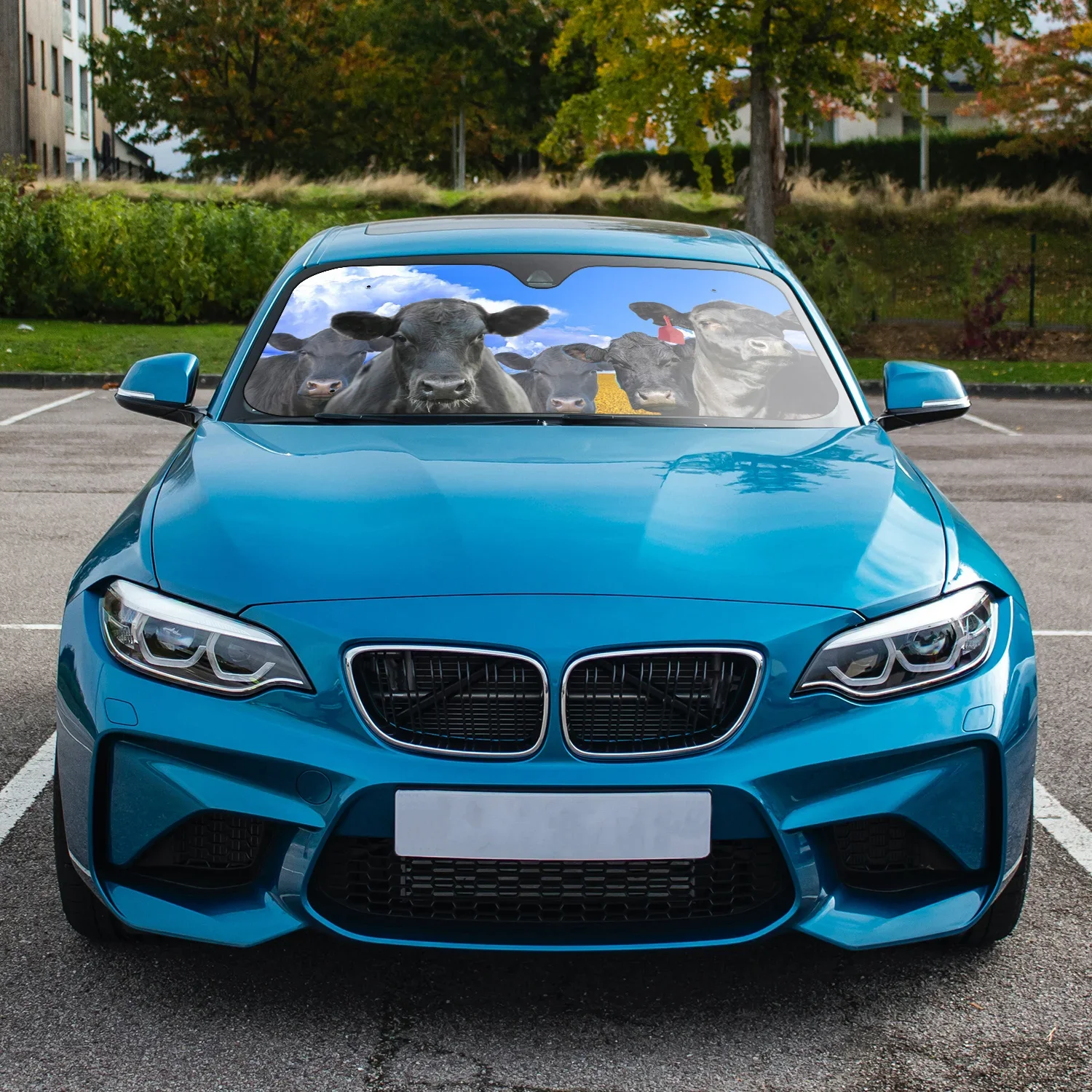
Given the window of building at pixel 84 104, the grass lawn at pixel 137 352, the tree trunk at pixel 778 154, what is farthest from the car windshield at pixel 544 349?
the window of building at pixel 84 104

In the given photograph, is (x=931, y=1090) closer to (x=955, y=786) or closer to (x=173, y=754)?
(x=955, y=786)

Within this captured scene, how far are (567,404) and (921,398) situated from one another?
39.0 inches

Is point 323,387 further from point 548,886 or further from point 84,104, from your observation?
point 84,104

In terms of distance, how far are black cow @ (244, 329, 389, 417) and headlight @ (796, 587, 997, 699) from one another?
1.71 metres

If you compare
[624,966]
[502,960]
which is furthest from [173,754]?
[624,966]

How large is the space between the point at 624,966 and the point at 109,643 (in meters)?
1.22

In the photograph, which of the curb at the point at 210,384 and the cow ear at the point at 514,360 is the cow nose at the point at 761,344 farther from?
the curb at the point at 210,384

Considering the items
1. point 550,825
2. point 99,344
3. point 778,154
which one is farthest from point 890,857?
point 778,154

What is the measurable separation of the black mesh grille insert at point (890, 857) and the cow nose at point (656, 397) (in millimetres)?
1481

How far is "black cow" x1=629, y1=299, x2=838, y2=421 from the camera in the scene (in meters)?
3.85

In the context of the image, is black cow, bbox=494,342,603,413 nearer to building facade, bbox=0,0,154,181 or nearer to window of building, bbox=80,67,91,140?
building facade, bbox=0,0,154,181

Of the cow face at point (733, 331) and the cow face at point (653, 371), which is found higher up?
the cow face at point (733, 331)

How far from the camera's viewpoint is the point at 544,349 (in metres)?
3.99

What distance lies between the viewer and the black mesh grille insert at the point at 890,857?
8.81ft
